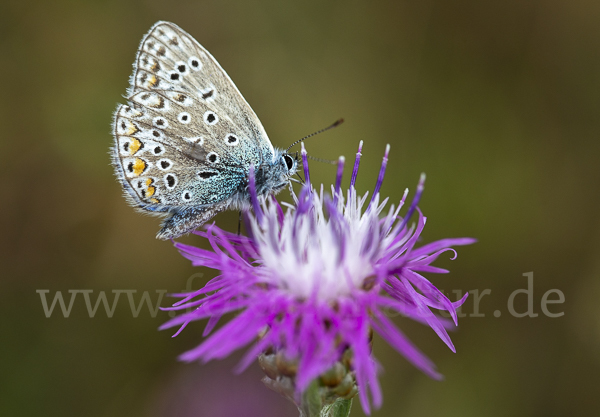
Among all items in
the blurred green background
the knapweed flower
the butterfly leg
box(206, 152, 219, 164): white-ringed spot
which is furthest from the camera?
the blurred green background

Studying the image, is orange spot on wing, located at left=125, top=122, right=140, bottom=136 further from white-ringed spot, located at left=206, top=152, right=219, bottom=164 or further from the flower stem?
the flower stem

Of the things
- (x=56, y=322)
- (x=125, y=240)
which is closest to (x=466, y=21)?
(x=125, y=240)

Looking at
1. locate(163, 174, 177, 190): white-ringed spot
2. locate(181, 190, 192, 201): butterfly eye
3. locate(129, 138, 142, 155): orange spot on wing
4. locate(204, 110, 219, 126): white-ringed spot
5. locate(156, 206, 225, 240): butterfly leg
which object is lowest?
→ locate(156, 206, 225, 240): butterfly leg

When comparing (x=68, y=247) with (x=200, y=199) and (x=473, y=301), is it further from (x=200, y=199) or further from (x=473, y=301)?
(x=473, y=301)

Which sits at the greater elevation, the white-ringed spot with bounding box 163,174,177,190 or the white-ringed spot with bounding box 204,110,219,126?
the white-ringed spot with bounding box 204,110,219,126

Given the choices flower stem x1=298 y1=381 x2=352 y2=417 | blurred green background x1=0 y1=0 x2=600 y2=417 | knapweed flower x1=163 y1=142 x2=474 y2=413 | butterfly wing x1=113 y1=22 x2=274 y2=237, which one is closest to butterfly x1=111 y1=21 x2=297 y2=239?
butterfly wing x1=113 y1=22 x2=274 y2=237

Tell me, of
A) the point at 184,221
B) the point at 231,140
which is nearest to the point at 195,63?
the point at 231,140
